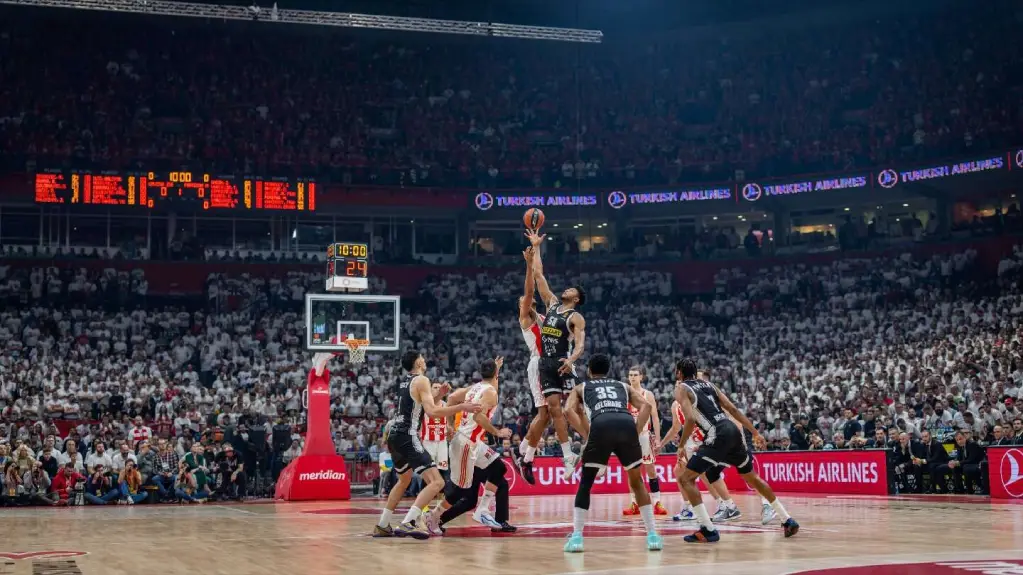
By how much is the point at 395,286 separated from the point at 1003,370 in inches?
926

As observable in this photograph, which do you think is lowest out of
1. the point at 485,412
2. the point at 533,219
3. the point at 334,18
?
the point at 485,412

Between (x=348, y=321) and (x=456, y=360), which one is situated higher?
(x=348, y=321)

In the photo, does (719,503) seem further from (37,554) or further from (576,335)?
(37,554)

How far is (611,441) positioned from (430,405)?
2.62 m

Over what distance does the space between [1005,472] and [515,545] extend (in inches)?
541

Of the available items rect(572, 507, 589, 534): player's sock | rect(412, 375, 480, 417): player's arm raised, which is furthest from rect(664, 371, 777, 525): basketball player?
rect(572, 507, 589, 534): player's sock

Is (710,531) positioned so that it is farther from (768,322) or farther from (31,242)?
(31,242)

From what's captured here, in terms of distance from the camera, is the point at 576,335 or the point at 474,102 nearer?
the point at 576,335

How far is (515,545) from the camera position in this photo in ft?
39.4

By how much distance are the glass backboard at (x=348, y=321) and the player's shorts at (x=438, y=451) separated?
10735mm

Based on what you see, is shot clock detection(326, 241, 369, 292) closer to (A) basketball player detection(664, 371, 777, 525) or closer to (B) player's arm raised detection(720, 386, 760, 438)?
(A) basketball player detection(664, 371, 777, 525)

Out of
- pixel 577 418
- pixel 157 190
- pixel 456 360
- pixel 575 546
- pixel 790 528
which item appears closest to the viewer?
pixel 575 546

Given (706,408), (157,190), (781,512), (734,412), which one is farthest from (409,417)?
(157,190)

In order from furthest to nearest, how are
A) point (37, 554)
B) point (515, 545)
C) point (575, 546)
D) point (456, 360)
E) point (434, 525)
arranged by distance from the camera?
point (456, 360), point (434, 525), point (515, 545), point (37, 554), point (575, 546)
